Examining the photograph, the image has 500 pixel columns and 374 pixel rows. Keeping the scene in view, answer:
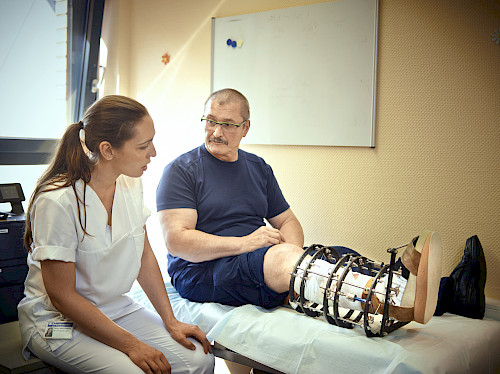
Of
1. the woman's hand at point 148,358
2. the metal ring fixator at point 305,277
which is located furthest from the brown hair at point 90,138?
the metal ring fixator at point 305,277

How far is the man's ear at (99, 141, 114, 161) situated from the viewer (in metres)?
1.61

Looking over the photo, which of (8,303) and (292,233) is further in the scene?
(292,233)

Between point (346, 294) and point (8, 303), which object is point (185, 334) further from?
point (8, 303)

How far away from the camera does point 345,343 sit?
5.08 ft

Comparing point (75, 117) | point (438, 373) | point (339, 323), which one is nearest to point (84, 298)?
point (339, 323)

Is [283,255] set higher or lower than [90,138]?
lower

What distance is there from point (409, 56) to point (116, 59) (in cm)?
208

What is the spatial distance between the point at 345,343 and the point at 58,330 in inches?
34.1

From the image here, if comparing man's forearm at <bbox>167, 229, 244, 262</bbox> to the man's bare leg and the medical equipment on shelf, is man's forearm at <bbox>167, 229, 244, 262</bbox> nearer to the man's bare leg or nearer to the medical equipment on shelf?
the man's bare leg

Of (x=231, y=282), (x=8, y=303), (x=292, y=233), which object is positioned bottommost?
(x=8, y=303)

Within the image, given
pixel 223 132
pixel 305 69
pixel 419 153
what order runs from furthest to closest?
pixel 305 69, pixel 419 153, pixel 223 132

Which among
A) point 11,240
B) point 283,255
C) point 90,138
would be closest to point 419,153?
point 283,255

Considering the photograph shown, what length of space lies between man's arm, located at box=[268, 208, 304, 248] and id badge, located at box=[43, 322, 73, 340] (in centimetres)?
110

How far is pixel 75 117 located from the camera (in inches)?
139
